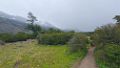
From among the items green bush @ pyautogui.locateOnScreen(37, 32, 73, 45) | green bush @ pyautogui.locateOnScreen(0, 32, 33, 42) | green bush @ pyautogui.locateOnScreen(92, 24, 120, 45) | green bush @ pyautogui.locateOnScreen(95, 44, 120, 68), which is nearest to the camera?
green bush @ pyautogui.locateOnScreen(95, 44, 120, 68)

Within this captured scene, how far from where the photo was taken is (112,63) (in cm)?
3278

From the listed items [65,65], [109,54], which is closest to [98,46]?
[109,54]

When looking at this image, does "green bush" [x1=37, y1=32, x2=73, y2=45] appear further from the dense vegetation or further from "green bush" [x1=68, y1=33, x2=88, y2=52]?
the dense vegetation

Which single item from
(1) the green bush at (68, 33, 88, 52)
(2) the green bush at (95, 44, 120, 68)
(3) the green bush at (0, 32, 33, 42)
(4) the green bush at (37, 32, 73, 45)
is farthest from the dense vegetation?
(3) the green bush at (0, 32, 33, 42)

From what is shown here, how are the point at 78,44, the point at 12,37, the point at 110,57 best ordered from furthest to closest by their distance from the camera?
the point at 12,37 → the point at 78,44 → the point at 110,57

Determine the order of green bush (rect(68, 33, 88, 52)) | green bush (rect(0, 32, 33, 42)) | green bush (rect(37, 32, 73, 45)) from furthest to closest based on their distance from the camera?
1. green bush (rect(0, 32, 33, 42))
2. green bush (rect(37, 32, 73, 45))
3. green bush (rect(68, 33, 88, 52))

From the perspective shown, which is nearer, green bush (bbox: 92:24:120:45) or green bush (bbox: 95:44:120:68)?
green bush (bbox: 95:44:120:68)

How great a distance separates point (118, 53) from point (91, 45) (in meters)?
18.8

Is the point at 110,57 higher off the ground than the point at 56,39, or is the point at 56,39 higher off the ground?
the point at 56,39

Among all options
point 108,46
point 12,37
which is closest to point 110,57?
point 108,46

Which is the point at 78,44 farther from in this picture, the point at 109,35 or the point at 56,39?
the point at 56,39

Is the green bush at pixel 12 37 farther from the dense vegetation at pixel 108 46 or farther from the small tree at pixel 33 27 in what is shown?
the dense vegetation at pixel 108 46

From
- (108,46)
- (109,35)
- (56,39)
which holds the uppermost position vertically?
(56,39)

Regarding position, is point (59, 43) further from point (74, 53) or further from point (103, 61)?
point (103, 61)
